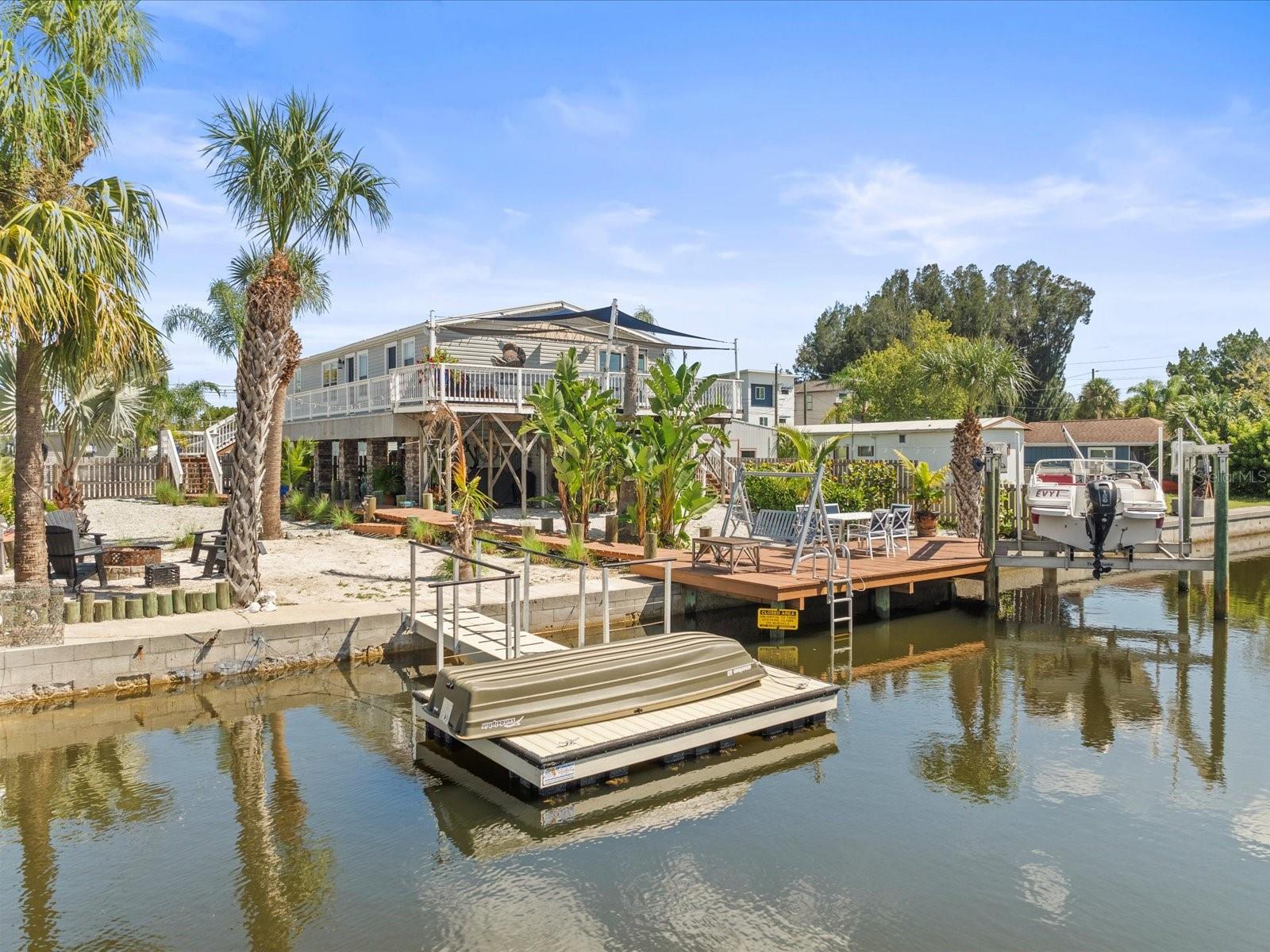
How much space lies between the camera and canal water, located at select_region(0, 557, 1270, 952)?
6.07 meters

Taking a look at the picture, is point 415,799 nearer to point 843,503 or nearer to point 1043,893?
point 1043,893

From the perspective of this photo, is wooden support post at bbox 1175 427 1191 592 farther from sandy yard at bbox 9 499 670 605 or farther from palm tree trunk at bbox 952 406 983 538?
sandy yard at bbox 9 499 670 605

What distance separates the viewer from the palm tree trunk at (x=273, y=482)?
20.3 meters

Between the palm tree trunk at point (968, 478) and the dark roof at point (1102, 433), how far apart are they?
20662 millimetres

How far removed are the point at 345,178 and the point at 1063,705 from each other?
45.6ft

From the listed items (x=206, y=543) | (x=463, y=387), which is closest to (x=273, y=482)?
(x=463, y=387)

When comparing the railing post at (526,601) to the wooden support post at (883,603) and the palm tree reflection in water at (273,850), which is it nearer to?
the palm tree reflection in water at (273,850)

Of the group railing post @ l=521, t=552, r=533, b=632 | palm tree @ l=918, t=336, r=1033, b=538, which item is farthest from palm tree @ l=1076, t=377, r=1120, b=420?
railing post @ l=521, t=552, r=533, b=632

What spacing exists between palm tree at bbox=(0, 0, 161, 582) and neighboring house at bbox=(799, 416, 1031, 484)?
2437cm

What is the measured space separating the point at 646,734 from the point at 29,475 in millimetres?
8845

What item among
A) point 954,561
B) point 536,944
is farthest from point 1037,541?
point 536,944

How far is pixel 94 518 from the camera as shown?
960 inches

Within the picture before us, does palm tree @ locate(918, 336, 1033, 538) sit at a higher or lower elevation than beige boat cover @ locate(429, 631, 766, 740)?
higher

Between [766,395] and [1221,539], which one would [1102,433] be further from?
[1221,539]
